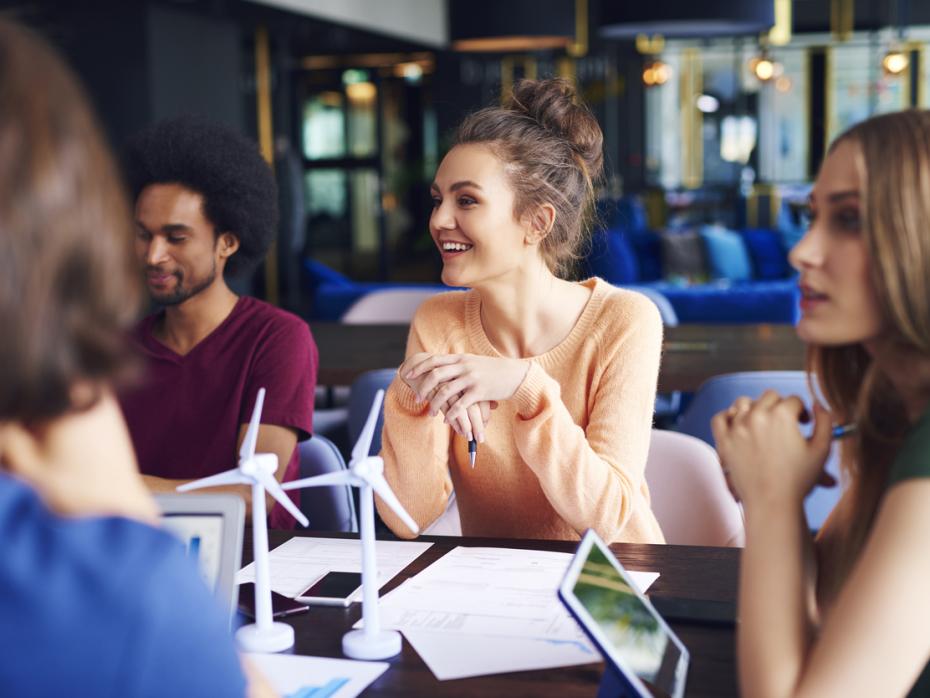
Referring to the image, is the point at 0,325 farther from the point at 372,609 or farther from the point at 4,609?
the point at 372,609

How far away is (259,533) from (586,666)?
45 centimetres

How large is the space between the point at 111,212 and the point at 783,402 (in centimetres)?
81

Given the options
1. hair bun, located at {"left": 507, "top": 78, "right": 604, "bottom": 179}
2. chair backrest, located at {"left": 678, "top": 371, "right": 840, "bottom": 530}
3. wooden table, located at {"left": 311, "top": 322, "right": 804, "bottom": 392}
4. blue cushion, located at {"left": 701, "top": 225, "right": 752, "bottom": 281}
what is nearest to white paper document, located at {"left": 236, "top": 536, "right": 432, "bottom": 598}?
hair bun, located at {"left": 507, "top": 78, "right": 604, "bottom": 179}

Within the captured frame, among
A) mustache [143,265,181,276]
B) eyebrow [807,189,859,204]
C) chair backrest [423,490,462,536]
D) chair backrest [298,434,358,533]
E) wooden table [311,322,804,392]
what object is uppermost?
eyebrow [807,189,859,204]

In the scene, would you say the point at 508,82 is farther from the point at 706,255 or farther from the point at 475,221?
the point at 475,221

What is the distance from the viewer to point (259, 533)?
4.72ft

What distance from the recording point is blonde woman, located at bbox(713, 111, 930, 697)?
103cm

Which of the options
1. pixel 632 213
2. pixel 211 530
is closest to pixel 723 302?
pixel 211 530

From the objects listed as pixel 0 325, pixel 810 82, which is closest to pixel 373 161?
pixel 810 82

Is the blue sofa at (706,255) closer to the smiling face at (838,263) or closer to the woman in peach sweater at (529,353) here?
the woman in peach sweater at (529,353)

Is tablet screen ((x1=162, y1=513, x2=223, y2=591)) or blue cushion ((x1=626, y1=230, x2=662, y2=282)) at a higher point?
tablet screen ((x1=162, y1=513, x2=223, y2=591))

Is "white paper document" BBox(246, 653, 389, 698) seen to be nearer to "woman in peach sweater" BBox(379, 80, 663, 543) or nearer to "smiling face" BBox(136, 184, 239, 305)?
"woman in peach sweater" BBox(379, 80, 663, 543)

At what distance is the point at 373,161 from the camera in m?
12.4

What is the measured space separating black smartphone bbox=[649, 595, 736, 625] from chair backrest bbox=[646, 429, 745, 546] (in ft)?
2.00
